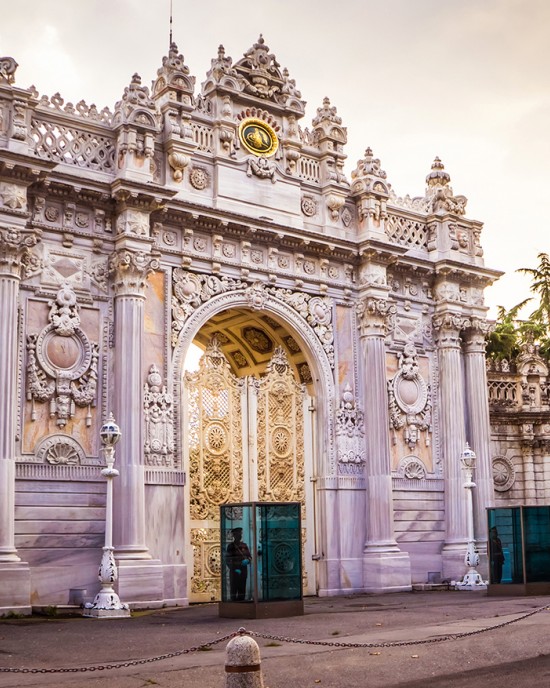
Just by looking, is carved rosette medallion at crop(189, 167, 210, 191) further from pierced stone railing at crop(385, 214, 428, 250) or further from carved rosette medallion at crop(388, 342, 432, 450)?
carved rosette medallion at crop(388, 342, 432, 450)

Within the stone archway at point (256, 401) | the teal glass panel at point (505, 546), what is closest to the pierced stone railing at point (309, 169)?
the stone archway at point (256, 401)

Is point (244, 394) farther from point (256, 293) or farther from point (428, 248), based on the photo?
point (428, 248)

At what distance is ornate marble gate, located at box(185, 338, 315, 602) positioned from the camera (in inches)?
848

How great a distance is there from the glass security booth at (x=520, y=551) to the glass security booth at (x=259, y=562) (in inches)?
220

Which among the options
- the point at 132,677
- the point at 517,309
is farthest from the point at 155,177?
the point at 517,309

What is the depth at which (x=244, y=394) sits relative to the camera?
22656 millimetres

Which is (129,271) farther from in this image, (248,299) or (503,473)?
(503,473)

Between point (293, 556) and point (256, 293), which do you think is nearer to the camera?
point (293, 556)

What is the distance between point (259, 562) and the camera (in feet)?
54.8

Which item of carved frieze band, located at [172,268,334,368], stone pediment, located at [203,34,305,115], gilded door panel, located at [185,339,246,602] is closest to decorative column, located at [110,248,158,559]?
carved frieze band, located at [172,268,334,368]

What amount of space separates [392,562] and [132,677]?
13681 mm

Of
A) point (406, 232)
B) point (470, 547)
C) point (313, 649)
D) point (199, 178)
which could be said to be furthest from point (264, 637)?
point (406, 232)

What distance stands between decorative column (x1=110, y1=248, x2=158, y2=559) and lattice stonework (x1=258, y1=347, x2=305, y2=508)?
12.1ft

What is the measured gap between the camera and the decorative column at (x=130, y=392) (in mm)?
19359
